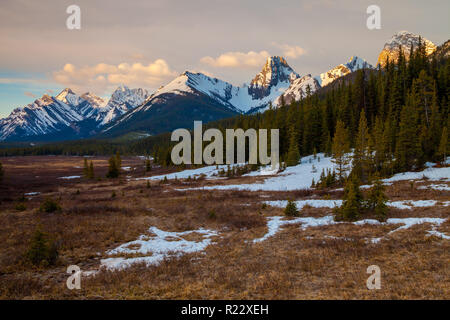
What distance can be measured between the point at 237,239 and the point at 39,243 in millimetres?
10072

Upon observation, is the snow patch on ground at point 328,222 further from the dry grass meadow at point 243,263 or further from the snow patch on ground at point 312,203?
the snow patch on ground at point 312,203

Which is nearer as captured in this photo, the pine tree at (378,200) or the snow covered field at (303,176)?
the pine tree at (378,200)

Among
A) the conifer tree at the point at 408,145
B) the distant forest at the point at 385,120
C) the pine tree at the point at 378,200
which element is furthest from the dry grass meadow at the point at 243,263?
the distant forest at the point at 385,120

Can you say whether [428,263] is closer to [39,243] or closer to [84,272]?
[84,272]

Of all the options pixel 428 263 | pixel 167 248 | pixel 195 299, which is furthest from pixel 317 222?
pixel 195 299

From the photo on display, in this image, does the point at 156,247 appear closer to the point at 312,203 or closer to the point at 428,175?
the point at 312,203

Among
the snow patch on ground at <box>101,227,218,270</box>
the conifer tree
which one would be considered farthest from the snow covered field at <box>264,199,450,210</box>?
the conifer tree

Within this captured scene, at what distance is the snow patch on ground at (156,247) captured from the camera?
1196cm

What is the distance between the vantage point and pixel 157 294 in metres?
8.15

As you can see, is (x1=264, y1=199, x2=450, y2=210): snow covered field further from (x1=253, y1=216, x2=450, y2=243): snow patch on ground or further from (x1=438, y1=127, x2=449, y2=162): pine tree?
(x1=438, y1=127, x2=449, y2=162): pine tree

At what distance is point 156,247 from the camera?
14.5m

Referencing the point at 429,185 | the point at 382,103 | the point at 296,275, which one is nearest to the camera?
the point at 296,275

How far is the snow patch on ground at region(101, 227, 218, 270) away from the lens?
1196 cm

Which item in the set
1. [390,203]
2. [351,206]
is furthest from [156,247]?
[390,203]
